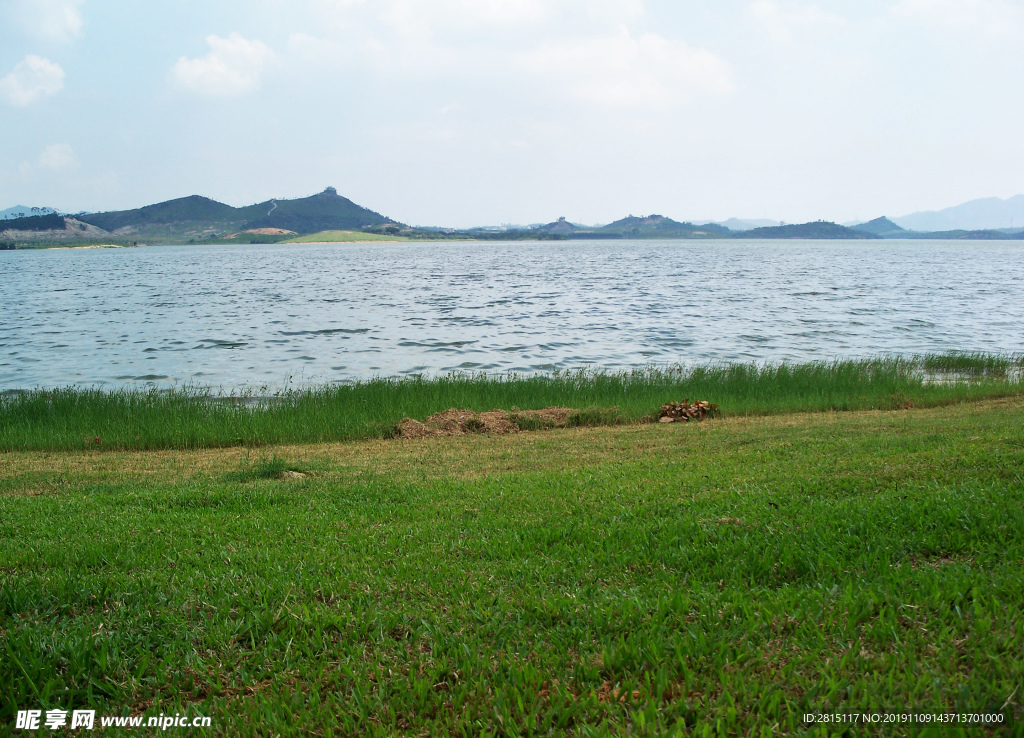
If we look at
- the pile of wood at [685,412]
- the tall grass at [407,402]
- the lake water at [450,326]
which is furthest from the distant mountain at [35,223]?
the pile of wood at [685,412]

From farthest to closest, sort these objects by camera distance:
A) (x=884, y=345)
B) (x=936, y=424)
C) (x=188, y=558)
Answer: (x=884, y=345) < (x=936, y=424) < (x=188, y=558)

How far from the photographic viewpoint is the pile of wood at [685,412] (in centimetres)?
1359

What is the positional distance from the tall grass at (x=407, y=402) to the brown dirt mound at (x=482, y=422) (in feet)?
1.54

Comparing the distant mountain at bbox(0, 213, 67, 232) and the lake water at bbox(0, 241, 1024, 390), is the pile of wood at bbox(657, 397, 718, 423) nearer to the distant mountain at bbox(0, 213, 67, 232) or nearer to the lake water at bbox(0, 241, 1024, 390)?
the lake water at bbox(0, 241, 1024, 390)

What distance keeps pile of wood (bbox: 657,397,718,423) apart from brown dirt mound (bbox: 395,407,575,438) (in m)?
1.94

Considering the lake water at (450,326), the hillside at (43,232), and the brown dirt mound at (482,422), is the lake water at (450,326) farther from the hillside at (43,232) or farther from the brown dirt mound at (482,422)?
the hillside at (43,232)

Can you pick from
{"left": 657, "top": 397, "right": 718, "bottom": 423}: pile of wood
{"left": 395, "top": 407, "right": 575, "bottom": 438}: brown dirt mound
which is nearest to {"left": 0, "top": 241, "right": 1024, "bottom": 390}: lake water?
{"left": 395, "top": 407, "right": 575, "bottom": 438}: brown dirt mound

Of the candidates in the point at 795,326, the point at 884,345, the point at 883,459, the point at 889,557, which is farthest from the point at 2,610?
the point at 795,326

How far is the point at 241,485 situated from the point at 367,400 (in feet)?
25.5

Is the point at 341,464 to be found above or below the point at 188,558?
below

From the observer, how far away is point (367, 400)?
50.8 feet

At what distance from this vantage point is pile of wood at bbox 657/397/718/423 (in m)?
13.6

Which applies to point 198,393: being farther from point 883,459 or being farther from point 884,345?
point 884,345

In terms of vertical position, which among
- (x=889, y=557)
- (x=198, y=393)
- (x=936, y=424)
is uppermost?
(x=889, y=557)
